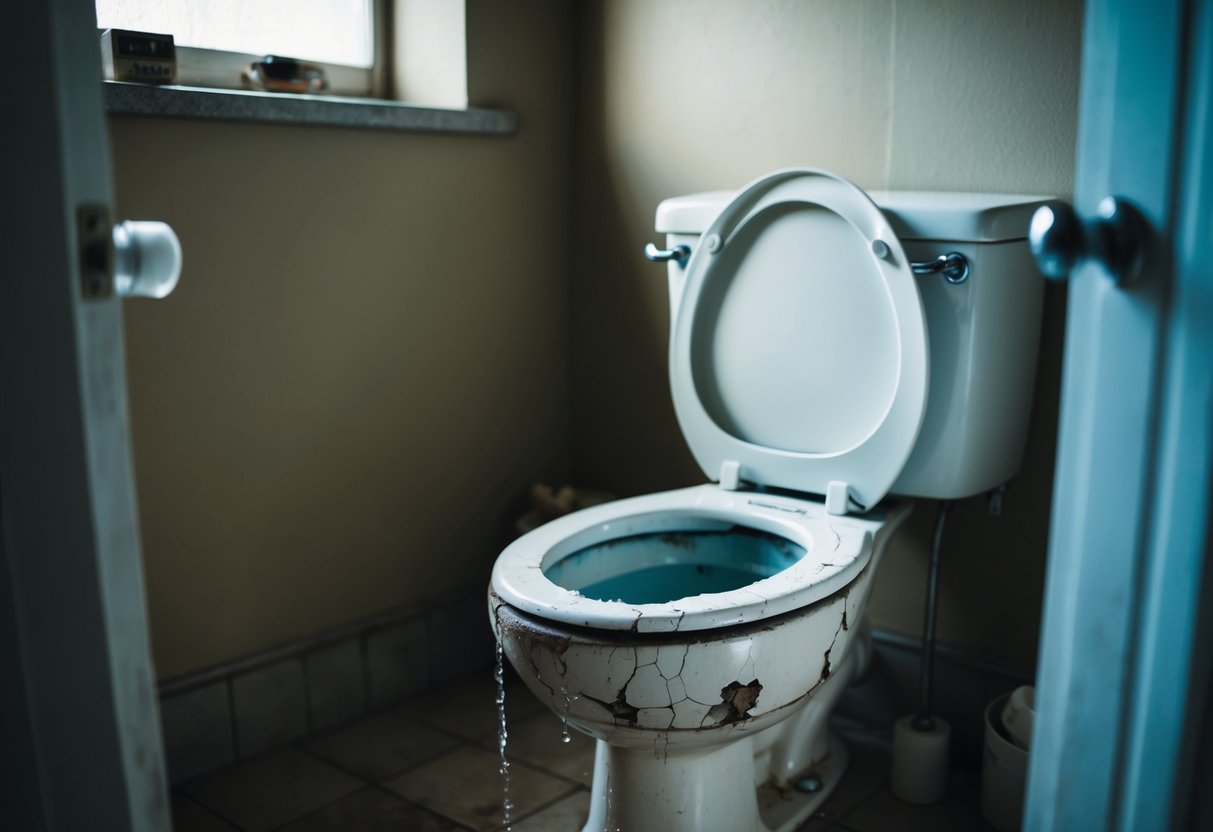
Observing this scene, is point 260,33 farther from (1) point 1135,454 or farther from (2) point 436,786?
(1) point 1135,454

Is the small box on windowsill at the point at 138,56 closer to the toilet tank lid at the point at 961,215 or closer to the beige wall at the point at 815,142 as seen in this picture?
the beige wall at the point at 815,142

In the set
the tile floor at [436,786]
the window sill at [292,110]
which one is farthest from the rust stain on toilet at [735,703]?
the window sill at [292,110]

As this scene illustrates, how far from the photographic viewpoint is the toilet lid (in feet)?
4.25

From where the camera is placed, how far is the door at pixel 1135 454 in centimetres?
52

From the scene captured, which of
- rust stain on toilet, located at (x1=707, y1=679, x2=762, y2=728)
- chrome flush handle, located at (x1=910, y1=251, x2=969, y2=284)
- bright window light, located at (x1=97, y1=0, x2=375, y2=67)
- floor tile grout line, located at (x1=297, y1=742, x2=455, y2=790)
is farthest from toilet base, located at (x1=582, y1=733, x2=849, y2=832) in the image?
bright window light, located at (x1=97, y1=0, x2=375, y2=67)

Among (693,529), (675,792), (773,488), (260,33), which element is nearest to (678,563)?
(693,529)

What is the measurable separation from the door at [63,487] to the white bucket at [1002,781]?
1.12 meters

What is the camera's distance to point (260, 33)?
64.2 inches

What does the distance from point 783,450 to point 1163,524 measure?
90 centimetres

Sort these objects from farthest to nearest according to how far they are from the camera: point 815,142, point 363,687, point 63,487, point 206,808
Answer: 1. point 363,687
2. point 815,142
3. point 206,808
4. point 63,487

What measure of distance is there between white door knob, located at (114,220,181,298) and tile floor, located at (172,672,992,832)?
1081 millimetres

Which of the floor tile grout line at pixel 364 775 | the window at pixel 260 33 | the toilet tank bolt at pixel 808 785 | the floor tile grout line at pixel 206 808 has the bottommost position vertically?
the floor tile grout line at pixel 364 775

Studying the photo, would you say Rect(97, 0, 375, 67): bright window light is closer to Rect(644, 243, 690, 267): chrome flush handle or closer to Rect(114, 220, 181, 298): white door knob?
Rect(644, 243, 690, 267): chrome flush handle

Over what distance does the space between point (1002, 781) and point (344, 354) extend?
3.65 feet
